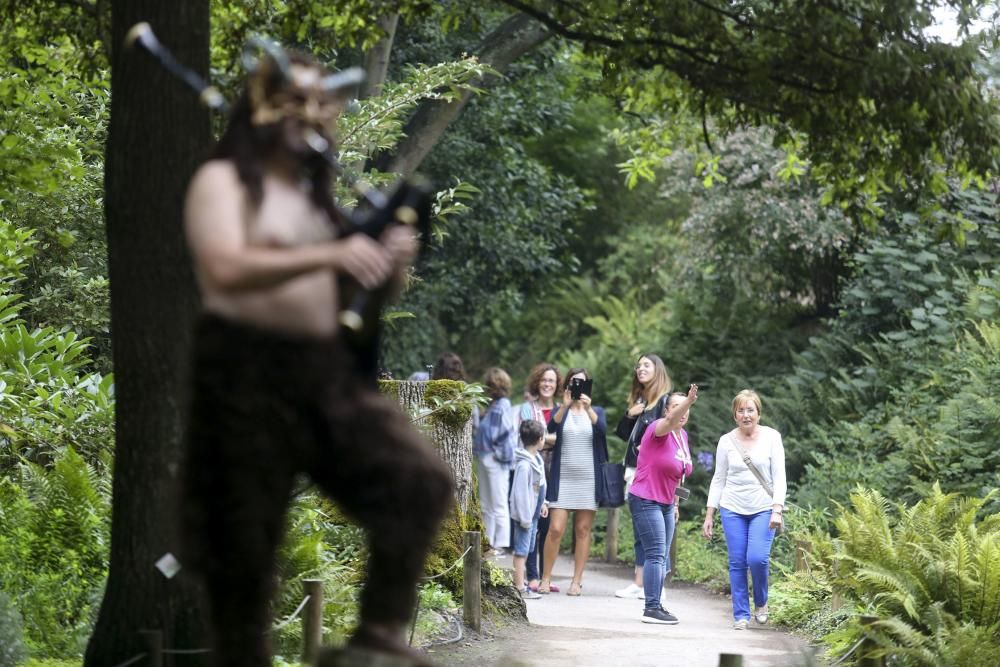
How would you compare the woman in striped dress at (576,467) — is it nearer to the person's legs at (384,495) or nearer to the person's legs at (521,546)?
the person's legs at (521,546)

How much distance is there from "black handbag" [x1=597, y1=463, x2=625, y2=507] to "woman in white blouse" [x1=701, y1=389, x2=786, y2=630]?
2.26 meters

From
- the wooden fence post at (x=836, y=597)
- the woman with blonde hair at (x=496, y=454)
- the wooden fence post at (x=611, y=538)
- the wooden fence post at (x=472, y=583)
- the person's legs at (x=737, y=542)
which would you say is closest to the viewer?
the wooden fence post at (x=472, y=583)

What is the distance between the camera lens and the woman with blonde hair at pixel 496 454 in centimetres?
1395

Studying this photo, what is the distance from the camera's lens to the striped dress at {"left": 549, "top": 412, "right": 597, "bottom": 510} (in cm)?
1352

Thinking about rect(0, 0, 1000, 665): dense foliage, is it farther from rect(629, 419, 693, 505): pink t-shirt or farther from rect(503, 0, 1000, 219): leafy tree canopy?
rect(629, 419, 693, 505): pink t-shirt

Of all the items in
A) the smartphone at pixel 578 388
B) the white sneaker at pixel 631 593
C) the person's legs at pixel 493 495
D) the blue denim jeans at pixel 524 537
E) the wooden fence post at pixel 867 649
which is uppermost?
the smartphone at pixel 578 388

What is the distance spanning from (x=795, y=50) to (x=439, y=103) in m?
8.68

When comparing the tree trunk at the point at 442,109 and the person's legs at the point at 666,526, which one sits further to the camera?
the tree trunk at the point at 442,109

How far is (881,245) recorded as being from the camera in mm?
17984

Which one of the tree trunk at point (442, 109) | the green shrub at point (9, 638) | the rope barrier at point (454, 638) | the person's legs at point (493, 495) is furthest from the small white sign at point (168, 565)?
the tree trunk at point (442, 109)

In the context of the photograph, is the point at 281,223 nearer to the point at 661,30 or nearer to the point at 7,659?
the point at 7,659

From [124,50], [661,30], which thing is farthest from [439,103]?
[124,50]

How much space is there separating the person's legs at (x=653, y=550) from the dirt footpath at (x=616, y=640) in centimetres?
28

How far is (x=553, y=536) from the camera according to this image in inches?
536
